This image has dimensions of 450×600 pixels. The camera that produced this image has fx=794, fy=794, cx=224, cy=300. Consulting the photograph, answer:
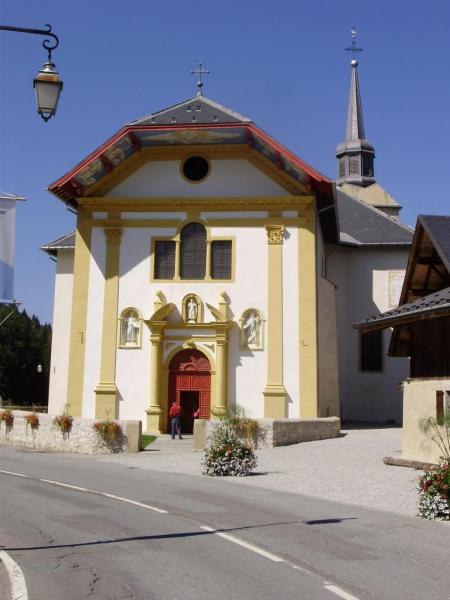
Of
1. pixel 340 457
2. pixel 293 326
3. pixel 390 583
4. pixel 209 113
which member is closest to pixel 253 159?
pixel 209 113

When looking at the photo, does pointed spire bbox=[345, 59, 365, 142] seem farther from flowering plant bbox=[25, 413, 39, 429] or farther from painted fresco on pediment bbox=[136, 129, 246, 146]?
flowering plant bbox=[25, 413, 39, 429]

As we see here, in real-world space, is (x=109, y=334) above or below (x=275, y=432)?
above

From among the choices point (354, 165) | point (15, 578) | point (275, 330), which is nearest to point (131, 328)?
point (275, 330)

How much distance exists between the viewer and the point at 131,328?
94.5 feet

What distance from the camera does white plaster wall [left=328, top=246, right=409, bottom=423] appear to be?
35.0m

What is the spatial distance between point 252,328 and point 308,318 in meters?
2.01

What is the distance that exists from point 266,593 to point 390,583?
3.95ft

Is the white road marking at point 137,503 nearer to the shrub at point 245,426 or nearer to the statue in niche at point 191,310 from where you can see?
the shrub at point 245,426

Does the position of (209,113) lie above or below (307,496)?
above

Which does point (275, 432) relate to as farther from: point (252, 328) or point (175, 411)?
point (252, 328)

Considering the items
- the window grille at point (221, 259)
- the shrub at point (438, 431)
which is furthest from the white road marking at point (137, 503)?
the window grille at point (221, 259)

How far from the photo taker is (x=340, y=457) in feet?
65.2

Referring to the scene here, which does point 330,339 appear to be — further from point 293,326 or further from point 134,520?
point 134,520

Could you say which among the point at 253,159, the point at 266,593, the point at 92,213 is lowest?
the point at 266,593
